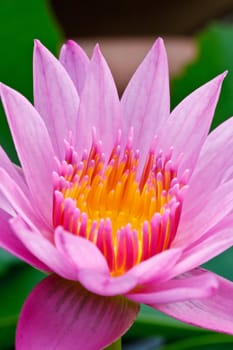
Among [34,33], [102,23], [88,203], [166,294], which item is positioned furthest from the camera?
[102,23]

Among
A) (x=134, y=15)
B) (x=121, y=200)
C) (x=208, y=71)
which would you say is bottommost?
(x=134, y=15)

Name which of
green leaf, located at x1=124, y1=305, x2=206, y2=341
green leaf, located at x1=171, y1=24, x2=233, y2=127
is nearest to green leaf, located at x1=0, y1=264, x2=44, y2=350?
green leaf, located at x1=124, y1=305, x2=206, y2=341

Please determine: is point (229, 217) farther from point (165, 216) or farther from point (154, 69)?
point (154, 69)

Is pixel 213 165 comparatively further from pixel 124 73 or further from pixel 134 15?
pixel 134 15

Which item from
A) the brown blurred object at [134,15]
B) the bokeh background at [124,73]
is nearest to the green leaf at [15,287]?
the bokeh background at [124,73]

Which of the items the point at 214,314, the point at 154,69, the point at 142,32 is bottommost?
the point at 142,32

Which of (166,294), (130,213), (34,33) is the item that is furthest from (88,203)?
(34,33)

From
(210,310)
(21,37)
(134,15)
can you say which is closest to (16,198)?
(210,310)
